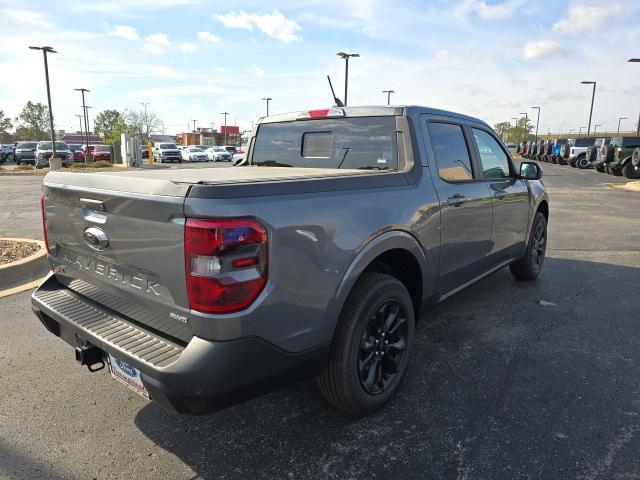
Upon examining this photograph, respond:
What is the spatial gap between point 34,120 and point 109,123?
13.8m

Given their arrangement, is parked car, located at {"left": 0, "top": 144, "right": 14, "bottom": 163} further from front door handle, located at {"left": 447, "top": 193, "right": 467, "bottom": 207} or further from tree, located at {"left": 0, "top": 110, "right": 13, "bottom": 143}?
front door handle, located at {"left": 447, "top": 193, "right": 467, "bottom": 207}

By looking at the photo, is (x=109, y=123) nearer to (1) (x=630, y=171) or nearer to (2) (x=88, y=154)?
(2) (x=88, y=154)

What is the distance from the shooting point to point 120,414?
290 centimetres

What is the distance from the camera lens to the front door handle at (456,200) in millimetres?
3523

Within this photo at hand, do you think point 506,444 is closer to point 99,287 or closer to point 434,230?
point 434,230

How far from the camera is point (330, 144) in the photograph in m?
3.83

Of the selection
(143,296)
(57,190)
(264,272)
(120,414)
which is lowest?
(120,414)

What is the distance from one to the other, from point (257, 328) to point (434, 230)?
1.65m

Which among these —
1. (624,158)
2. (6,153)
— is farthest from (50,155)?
(624,158)

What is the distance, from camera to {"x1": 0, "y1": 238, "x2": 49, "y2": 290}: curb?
5126 millimetres

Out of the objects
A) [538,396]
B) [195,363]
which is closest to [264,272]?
[195,363]

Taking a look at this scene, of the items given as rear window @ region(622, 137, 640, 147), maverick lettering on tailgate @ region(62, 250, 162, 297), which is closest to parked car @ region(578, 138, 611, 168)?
rear window @ region(622, 137, 640, 147)

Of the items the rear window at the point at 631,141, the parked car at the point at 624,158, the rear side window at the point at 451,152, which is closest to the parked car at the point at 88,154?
the parked car at the point at 624,158

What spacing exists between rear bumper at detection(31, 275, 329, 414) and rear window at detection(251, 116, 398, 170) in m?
1.62
